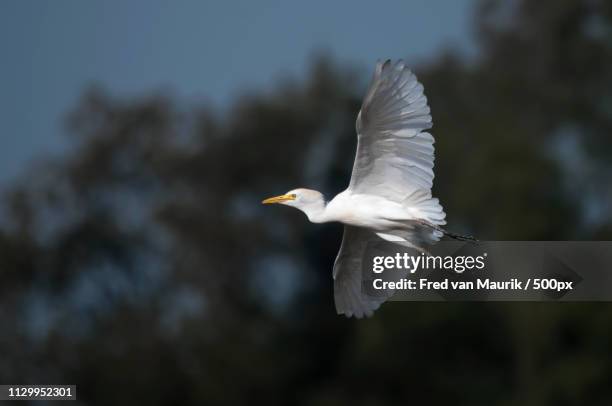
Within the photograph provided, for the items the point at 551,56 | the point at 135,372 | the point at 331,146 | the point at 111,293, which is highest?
the point at 551,56

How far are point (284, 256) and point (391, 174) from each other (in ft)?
64.4

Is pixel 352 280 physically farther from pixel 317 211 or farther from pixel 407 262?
pixel 317 211

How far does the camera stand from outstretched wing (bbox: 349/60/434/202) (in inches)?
415

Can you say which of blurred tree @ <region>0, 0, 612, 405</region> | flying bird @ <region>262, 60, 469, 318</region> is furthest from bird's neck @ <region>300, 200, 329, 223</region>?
blurred tree @ <region>0, 0, 612, 405</region>

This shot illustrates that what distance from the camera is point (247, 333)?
93.4ft

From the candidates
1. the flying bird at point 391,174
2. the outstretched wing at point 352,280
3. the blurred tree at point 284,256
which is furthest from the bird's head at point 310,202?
the blurred tree at point 284,256

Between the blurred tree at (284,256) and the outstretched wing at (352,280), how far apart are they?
1395 cm

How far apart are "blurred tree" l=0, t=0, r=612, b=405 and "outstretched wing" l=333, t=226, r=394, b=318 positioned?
549 inches

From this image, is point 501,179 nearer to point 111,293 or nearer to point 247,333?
point 247,333

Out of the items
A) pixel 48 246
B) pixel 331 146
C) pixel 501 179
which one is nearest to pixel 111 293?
pixel 48 246

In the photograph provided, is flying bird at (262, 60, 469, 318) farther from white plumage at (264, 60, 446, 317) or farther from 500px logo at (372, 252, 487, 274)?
500px logo at (372, 252, 487, 274)

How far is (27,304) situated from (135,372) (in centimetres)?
431

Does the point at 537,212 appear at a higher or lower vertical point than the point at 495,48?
lower

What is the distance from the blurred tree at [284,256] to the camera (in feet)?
88.6
